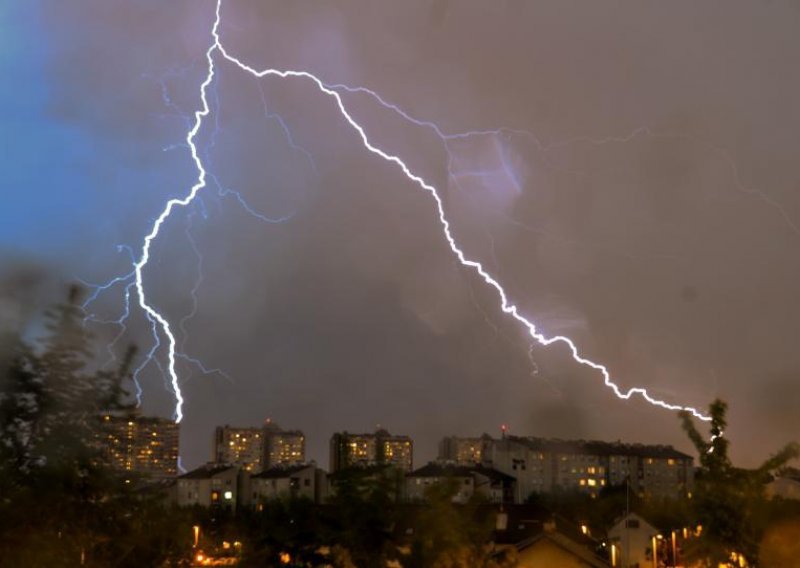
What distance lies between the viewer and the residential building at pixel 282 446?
7512cm

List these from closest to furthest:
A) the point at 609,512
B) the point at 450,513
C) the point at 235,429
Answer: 1. the point at 450,513
2. the point at 609,512
3. the point at 235,429

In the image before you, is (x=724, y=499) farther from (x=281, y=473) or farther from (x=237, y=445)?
(x=237, y=445)

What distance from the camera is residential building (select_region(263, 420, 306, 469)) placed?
75125 mm

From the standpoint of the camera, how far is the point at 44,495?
720cm

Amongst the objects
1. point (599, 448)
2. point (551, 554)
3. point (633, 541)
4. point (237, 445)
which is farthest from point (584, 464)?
point (551, 554)

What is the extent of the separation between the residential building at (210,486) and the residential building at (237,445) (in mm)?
19470

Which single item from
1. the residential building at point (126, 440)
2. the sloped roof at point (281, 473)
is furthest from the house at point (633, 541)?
the sloped roof at point (281, 473)

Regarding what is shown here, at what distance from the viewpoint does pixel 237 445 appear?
246ft

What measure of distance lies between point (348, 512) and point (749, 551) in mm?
4815

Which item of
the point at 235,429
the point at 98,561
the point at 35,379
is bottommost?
the point at 98,561

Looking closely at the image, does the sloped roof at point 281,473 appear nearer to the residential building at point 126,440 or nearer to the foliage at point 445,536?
the foliage at point 445,536

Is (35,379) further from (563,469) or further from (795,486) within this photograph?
(563,469)

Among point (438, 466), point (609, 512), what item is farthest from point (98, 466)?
point (438, 466)

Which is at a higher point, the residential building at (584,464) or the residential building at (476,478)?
the residential building at (584,464)
